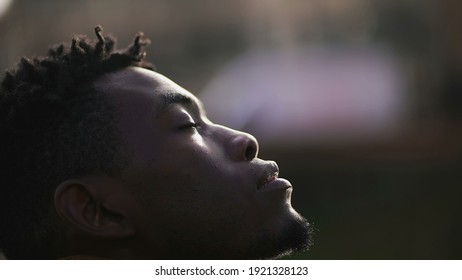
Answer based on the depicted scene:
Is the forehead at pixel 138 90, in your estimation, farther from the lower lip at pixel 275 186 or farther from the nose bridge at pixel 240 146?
the lower lip at pixel 275 186

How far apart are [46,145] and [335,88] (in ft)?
18.9

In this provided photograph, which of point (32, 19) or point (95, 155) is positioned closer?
point (95, 155)

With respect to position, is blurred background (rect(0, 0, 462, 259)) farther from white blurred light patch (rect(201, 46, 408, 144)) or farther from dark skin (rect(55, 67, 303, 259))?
dark skin (rect(55, 67, 303, 259))

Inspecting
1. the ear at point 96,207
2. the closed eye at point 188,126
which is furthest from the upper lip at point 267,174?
the ear at point 96,207

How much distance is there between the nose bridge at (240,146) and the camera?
1.85 m

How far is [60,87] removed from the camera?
1.87 m

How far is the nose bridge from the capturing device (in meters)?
1.85

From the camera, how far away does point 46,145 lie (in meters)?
1.83

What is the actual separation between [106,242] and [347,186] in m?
4.10

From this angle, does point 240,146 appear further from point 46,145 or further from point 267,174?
point 46,145

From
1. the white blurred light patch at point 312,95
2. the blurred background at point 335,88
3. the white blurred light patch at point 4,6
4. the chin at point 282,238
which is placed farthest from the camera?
the white blurred light patch at point 4,6

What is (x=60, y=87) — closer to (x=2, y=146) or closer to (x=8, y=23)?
(x=2, y=146)

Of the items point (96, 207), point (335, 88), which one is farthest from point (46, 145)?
point (335, 88)
